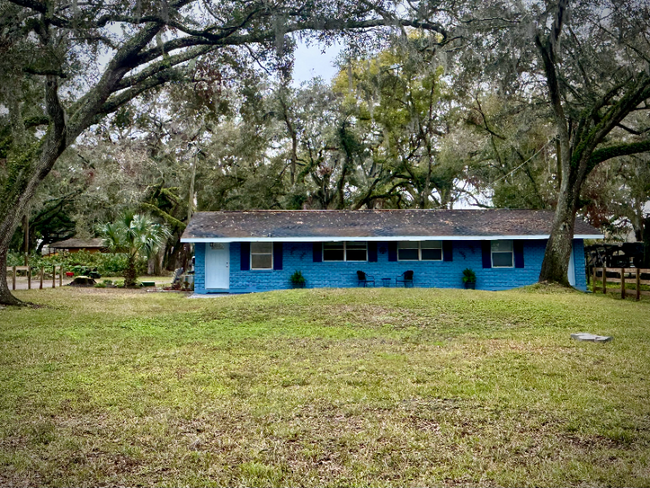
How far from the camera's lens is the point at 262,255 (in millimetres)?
19703

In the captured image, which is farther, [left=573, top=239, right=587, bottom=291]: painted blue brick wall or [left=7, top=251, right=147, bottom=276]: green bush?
[left=7, top=251, right=147, bottom=276]: green bush

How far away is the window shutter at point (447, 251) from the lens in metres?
19.3

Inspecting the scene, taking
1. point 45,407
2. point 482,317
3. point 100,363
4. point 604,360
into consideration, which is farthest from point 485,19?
point 45,407

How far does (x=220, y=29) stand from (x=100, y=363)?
815 cm

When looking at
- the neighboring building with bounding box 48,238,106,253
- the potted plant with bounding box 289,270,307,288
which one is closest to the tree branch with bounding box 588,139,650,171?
the potted plant with bounding box 289,270,307,288

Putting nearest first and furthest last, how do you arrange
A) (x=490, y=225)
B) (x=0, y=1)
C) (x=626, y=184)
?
1. (x=0, y=1)
2. (x=490, y=225)
3. (x=626, y=184)

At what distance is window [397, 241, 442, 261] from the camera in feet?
63.7

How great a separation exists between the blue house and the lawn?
938cm

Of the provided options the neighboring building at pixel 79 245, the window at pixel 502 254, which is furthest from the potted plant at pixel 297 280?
the neighboring building at pixel 79 245

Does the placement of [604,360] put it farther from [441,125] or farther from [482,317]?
[441,125]

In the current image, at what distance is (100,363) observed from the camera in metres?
6.71

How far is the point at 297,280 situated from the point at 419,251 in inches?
185

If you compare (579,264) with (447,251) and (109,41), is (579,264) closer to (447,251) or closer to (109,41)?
(447,251)

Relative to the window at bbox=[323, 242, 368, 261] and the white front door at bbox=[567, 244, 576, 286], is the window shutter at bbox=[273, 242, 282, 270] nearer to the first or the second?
the window at bbox=[323, 242, 368, 261]
